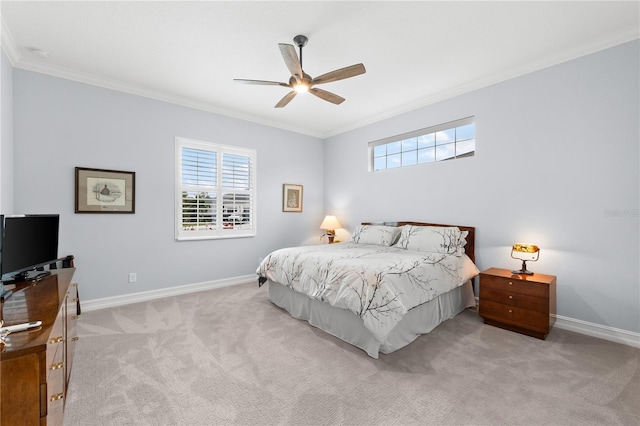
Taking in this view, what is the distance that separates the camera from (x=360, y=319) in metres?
2.48

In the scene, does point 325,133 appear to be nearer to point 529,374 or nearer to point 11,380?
point 529,374

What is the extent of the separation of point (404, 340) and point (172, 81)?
3974 mm

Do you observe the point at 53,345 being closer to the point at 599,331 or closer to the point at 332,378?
the point at 332,378

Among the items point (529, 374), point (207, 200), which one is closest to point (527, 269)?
point (529, 374)

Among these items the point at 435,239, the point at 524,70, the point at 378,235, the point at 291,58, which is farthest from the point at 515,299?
the point at 291,58

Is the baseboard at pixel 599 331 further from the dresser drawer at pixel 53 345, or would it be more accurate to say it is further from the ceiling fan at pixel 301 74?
the dresser drawer at pixel 53 345

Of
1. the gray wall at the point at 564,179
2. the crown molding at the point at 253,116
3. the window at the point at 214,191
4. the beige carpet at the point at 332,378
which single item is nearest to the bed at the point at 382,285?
the beige carpet at the point at 332,378

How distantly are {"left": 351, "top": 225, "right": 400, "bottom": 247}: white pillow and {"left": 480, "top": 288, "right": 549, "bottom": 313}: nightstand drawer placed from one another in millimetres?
1361

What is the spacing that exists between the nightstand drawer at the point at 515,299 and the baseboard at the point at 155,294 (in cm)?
350

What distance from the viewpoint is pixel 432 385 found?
6.44 feet

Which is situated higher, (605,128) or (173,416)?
(605,128)

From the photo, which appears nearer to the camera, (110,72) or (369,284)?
(369,284)

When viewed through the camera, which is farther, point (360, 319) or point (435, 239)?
point (435, 239)

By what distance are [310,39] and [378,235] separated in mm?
2681
